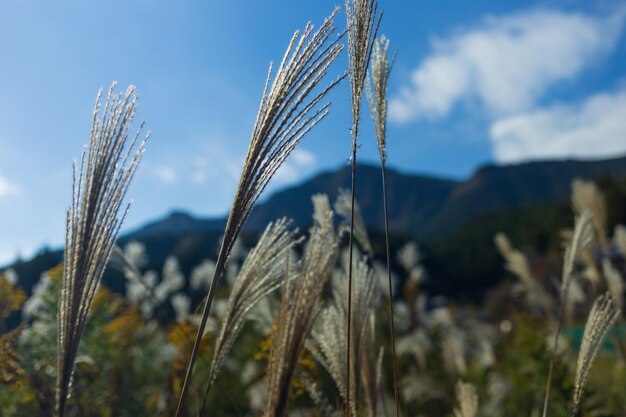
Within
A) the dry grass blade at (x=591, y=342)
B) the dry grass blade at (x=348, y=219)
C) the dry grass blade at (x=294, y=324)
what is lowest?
the dry grass blade at (x=591, y=342)

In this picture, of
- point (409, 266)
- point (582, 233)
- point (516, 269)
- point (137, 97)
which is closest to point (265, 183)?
point (137, 97)

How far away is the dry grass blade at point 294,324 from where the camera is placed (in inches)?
43.8

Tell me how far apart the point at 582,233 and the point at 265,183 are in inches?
73.4

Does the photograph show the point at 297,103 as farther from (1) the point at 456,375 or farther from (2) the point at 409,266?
(2) the point at 409,266

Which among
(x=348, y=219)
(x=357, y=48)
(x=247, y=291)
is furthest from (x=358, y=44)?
(x=348, y=219)

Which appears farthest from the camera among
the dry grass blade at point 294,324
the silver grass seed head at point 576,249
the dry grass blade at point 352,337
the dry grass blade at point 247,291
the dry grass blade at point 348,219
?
the dry grass blade at point 348,219

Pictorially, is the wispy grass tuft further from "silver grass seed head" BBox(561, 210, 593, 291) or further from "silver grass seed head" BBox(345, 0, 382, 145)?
"silver grass seed head" BBox(561, 210, 593, 291)

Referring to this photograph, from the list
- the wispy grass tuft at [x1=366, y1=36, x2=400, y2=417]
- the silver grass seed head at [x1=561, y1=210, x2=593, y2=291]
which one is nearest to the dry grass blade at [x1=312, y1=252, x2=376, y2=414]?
the wispy grass tuft at [x1=366, y1=36, x2=400, y2=417]

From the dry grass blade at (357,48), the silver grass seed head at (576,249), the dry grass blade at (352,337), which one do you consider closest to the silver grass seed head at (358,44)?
the dry grass blade at (357,48)

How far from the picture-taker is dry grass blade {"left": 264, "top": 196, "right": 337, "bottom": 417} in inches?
43.8

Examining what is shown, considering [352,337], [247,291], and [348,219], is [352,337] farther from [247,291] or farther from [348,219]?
[348,219]

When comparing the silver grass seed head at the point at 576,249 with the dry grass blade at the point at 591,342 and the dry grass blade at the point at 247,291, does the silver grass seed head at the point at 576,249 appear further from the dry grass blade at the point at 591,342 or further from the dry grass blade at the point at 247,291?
the dry grass blade at the point at 247,291

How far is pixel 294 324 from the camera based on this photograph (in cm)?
116

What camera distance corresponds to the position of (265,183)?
3.77 feet
